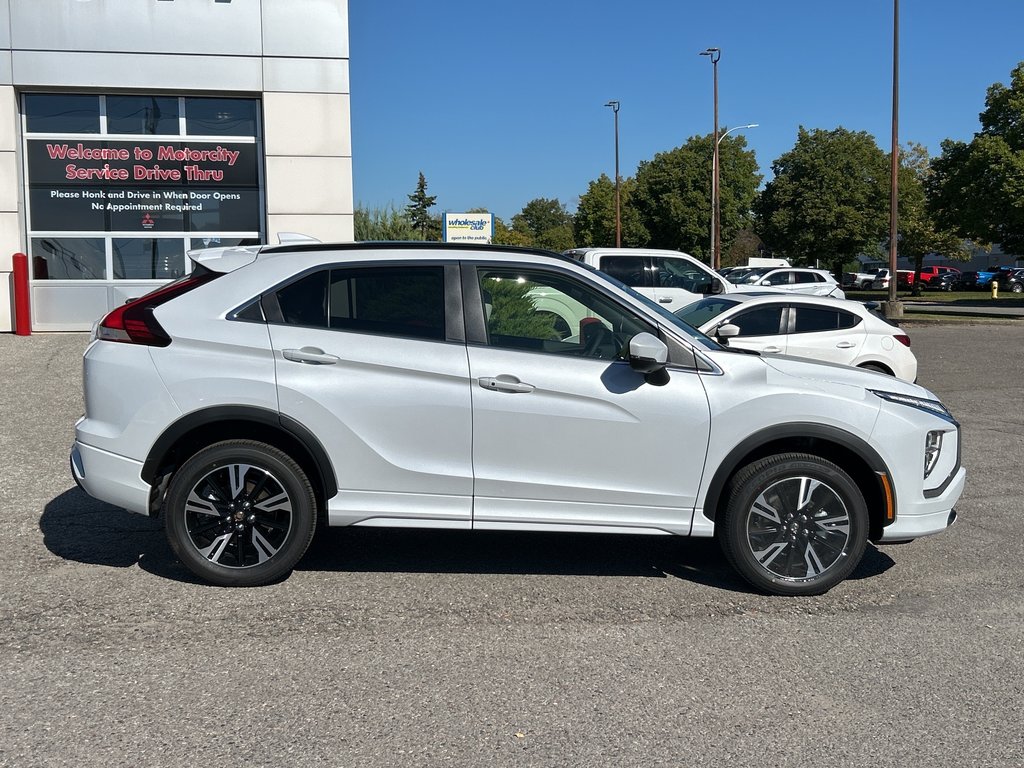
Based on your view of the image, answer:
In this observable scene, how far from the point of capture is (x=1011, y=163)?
3616cm

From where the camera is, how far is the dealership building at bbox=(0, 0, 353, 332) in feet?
58.7

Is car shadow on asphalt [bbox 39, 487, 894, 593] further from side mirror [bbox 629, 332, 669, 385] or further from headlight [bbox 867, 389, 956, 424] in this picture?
side mirror [bbox 629, 332, 669, 385]

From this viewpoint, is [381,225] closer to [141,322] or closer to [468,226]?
[468,226]

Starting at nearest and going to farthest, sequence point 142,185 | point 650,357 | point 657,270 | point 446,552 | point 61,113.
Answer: point 650,357 → point 446,552 → point 657,270 → point 61,113 → point 142,185

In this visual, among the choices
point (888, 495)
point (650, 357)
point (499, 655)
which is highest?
point (650, 357)

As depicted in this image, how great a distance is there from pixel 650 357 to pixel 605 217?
8007cm

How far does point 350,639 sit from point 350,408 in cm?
114

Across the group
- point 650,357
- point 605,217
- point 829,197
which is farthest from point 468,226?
point 605,217

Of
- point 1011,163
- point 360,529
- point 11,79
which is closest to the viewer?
point 360,529

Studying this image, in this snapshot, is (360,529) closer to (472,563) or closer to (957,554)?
(472,563)

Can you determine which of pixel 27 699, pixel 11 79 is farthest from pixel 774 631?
pixel 11 79

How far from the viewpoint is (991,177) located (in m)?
37.1

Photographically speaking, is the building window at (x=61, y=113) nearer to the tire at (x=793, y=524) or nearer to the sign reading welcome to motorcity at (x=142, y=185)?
the sign reading welcome to motorcity at (x=142, y=185)

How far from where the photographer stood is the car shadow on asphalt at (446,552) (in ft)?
18.3
